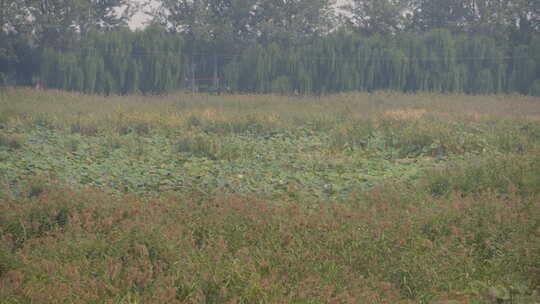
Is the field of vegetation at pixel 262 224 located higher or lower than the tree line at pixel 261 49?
lower

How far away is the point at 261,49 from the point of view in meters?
29.5

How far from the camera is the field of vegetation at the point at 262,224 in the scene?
184 inches

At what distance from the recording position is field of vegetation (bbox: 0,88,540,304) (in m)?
→ 4.66

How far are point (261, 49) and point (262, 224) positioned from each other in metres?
24.3

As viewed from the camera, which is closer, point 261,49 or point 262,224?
point 262,224

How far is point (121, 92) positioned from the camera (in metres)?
27.1

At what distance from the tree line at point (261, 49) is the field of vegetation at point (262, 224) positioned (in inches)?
640

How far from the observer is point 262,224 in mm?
5988

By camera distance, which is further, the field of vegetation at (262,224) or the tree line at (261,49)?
the tree line at (261,49)

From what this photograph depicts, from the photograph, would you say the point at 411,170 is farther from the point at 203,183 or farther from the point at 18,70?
the point at 18,70

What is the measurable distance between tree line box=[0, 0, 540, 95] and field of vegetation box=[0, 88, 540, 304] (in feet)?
53.4

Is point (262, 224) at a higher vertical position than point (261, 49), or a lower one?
lower

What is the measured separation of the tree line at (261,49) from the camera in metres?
27.4

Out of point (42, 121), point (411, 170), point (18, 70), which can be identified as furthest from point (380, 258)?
point (18, 70)
